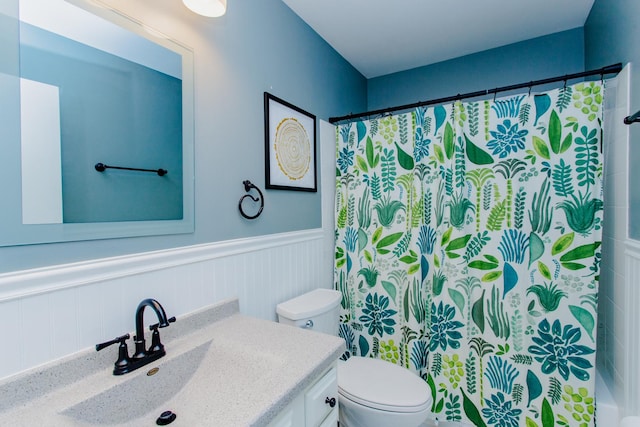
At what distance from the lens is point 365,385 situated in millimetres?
1463

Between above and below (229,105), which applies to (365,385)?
below

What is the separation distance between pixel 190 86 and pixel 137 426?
1117 mm

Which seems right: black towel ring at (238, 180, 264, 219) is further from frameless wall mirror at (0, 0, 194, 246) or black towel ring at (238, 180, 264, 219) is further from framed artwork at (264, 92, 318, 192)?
frameless wall mirror at (0, 0, 194, 246)

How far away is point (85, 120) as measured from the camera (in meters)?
0.87

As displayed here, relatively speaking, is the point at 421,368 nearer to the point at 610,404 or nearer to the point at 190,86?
the point at 610,404

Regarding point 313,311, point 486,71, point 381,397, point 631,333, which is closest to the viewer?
point 631,333

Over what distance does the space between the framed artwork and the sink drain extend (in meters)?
1.00

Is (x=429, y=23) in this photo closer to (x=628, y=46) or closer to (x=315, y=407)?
(x=628, y=46)

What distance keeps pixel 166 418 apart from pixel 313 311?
2.70 ft

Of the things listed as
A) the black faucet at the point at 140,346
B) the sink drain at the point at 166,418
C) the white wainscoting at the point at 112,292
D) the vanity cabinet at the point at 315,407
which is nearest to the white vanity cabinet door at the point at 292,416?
the vanity cabinet at the point at 315,407

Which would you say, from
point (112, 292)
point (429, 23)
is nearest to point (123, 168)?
point (112, 292)

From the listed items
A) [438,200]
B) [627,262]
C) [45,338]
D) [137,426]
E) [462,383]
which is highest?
[438,200]

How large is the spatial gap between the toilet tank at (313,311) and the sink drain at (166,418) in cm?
71

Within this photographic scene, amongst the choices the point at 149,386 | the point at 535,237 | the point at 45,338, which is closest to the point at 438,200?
the point at 535,237
